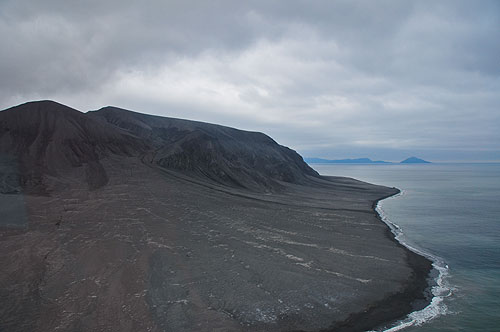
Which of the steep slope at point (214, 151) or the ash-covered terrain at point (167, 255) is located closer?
the ash-covered terrain at point (167, 255)

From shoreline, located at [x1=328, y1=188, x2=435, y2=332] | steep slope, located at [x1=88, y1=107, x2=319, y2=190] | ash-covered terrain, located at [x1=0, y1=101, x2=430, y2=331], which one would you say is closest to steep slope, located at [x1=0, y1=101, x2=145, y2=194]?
ash-covered terrain, located at [x1=0, y1=101, x2=430, y2=331]

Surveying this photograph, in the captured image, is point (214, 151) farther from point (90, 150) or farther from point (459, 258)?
point (459, 258)

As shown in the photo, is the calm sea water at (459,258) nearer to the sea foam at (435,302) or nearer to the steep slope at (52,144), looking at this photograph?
the sea foam at (435,302)

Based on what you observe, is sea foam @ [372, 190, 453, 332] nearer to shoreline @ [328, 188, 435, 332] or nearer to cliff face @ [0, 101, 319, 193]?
shoreline @ [328, 188, 435, 332]

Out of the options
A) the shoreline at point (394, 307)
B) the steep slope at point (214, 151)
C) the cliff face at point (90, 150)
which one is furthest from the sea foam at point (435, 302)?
the steep slope at point (214, 151)

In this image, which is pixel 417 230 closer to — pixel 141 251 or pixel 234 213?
pixel 234 213

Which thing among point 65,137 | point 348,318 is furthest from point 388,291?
point 65,137

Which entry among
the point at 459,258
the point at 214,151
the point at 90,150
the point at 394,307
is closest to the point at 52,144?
the point at 90,150

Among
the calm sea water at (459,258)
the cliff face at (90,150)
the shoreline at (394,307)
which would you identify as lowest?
the shoreline at (394,307)
